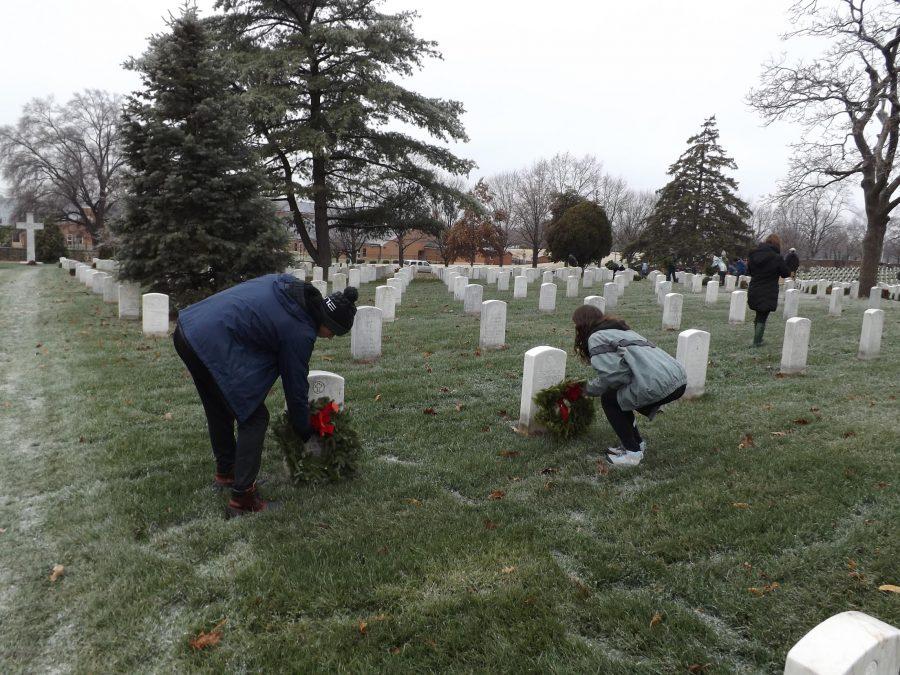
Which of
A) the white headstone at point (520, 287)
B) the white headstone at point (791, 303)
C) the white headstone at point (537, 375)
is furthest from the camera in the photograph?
the white headstone at point (520, 287)

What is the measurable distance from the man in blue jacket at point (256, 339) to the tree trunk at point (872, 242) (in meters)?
26.7

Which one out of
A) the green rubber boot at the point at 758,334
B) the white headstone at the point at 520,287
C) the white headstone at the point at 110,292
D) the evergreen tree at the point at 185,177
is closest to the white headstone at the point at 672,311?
the green rubber boot at the point at 758,334

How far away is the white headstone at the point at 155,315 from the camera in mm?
10523

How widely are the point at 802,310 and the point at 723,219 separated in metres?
25.7

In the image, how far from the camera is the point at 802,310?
16188mm

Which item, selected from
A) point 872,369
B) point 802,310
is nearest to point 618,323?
point 872,369

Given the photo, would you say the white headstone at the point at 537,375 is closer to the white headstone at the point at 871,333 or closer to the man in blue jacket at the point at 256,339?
the man in blue jacket at the point at 256,339

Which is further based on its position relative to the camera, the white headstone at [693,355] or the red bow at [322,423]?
the white headstone at [693,355]

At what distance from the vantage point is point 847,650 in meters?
1.58

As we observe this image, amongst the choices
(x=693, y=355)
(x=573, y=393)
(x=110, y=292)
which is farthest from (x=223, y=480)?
(x=110, y=292)

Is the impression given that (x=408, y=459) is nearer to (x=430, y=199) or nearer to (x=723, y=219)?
(x=430, y=199)

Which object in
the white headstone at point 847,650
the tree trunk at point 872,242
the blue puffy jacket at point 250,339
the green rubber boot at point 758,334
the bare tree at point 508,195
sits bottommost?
the white headstone at point 847,650

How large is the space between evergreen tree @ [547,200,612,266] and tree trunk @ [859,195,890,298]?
49.9ft

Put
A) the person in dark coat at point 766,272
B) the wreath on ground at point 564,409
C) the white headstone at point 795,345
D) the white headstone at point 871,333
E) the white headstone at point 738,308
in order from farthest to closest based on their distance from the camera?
the white headstone at point 738,308
the person in dark coat at point 766,272
the white headstone at point 871,333
the white headstone at point 795,345
the wreath on ground at point 564,409
